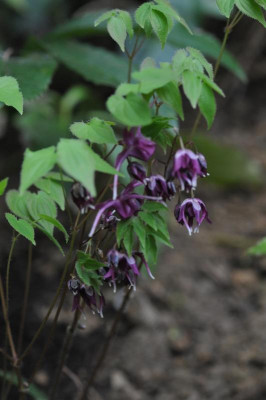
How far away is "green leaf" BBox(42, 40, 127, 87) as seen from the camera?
5.87ft

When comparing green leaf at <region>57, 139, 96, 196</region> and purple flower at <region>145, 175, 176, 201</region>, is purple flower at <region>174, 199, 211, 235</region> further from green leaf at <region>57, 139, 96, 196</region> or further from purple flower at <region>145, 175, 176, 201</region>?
green leaf at <region>57, 139, 96, 196</region>

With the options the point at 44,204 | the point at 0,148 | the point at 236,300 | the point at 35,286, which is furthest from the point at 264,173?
the point at 44,204

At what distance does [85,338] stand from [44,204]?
0.98m

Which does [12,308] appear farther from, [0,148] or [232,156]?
[232,156]

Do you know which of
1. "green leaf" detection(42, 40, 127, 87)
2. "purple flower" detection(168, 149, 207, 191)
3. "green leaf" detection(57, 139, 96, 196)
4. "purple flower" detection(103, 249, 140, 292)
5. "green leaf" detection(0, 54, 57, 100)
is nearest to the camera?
"green leaf" detection(57, 139, 96, 196)

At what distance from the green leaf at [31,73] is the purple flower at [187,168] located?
0.81m

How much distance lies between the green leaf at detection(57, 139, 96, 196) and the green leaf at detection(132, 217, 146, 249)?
17 centimetres

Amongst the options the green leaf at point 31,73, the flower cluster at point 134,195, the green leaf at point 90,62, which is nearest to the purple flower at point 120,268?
the flower cluster at point 134,195

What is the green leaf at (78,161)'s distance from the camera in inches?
24.4

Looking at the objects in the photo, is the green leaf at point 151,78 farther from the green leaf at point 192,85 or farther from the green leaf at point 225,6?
the green leaf at point 225,6

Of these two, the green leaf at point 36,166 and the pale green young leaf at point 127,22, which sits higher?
the pale green young leaf at point 127,22

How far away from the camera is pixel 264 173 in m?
3.08

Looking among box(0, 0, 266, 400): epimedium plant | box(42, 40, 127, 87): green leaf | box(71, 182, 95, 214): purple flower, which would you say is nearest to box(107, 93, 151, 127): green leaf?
box(0, 0, 266, 400): epimedium plant

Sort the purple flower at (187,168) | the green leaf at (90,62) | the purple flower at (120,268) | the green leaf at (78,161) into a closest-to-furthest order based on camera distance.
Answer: the green leaf at (78,161) < the purple flower at (187,168) < the purple flower at (120,268) < the green leaf at (90,62)
